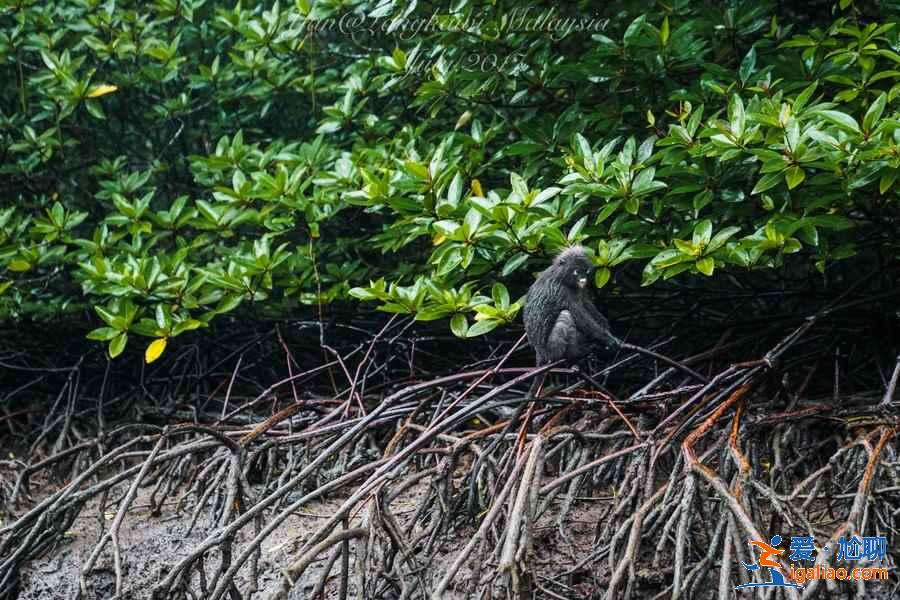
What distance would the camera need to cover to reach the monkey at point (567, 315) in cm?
340

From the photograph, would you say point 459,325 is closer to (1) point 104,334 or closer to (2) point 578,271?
(2) point 578,271

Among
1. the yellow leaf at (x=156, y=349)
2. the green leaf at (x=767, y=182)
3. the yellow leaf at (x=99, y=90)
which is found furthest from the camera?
the yellow leaf at (x=99, y=90)

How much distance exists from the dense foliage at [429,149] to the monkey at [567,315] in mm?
115

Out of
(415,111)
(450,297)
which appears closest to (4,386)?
(415,111)

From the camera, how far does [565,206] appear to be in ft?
11.8

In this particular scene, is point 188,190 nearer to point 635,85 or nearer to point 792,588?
point 635,85

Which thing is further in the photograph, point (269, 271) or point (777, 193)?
point (269, 271)

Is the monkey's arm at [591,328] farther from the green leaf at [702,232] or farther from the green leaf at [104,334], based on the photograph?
the green leaf at [104,334]

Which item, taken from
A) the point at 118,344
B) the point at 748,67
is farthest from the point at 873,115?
the point at 118,344

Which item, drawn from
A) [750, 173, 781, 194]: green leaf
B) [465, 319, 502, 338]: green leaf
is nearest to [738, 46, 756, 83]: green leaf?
[750, 173, 781, 194]: green leaf

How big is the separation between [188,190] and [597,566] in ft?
11.7

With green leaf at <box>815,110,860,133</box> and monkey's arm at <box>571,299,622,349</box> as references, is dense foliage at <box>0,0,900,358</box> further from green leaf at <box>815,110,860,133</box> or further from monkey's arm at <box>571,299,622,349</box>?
monkey's arm at <box>571,299,622,349</box>

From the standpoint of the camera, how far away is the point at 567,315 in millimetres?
3410

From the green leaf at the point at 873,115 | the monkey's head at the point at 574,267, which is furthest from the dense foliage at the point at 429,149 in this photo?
the monkey's head at the point at 574,267
